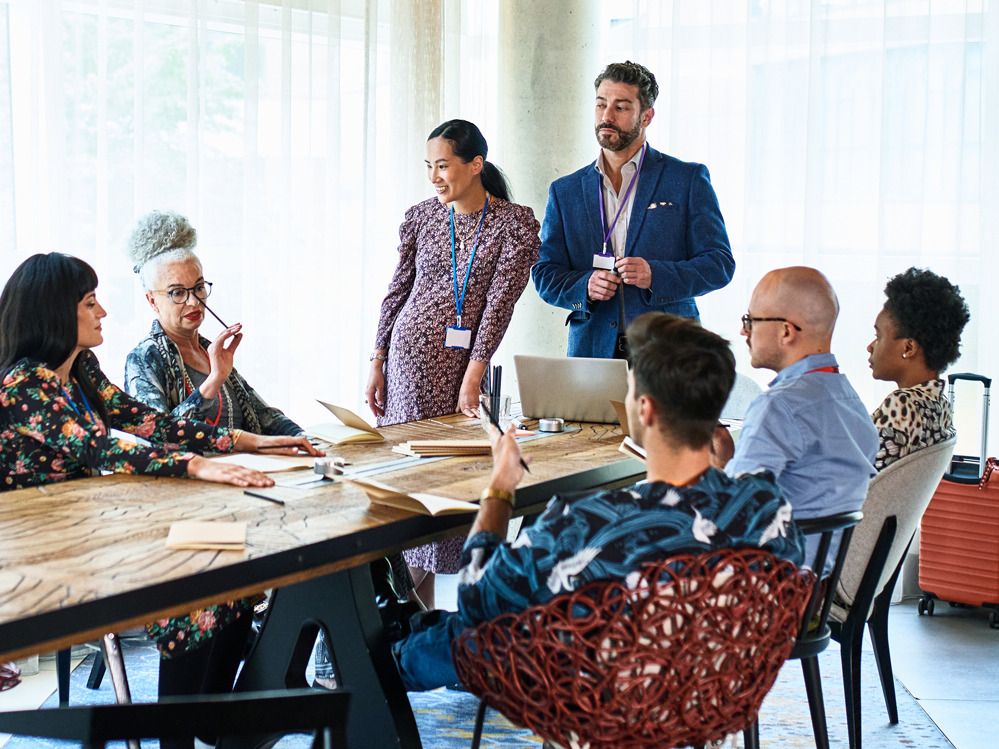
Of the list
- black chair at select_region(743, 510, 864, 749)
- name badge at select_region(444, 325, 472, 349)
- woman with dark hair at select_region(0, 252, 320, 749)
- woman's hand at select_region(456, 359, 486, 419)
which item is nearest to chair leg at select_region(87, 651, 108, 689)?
woman with dark hair at select_region(0, 252, 320, 749)

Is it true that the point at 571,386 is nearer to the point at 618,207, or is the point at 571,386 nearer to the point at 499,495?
the point at 618,207

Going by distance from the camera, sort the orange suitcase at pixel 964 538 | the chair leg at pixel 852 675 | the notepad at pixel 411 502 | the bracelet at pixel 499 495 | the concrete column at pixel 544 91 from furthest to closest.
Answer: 1. the concrete column at pixel 544 91
2. the orange suitcase at pixel 964 538
3. the chair leg at pixel 852 675
4. the notepad at pixel 411 502
5. the bracelet at pixel 499 495

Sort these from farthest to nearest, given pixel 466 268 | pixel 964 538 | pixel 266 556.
Answer: pixel 964 538, pixel 466 268, pixel 266 556

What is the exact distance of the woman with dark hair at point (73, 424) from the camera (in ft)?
8.82

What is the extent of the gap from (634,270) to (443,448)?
1.14 metres

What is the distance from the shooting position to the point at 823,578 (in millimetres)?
2893

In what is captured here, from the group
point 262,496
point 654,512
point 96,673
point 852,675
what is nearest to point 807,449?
point 852,675

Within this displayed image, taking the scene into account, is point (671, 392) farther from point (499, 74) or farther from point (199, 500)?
point (499, 74)

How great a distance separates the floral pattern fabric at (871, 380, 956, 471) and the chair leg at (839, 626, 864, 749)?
1.56 feet

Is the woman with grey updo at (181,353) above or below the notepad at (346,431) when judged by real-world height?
above

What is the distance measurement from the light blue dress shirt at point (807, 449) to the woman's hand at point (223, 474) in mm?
1049

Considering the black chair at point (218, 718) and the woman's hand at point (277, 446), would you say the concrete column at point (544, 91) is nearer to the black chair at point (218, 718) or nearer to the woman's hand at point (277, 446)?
the woman's hand at point (277, 446)

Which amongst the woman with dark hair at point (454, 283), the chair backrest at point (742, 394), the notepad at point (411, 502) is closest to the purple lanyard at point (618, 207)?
Result: the woman with dark hair at point (454, 283)

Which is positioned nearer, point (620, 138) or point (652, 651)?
point (652, 651)
